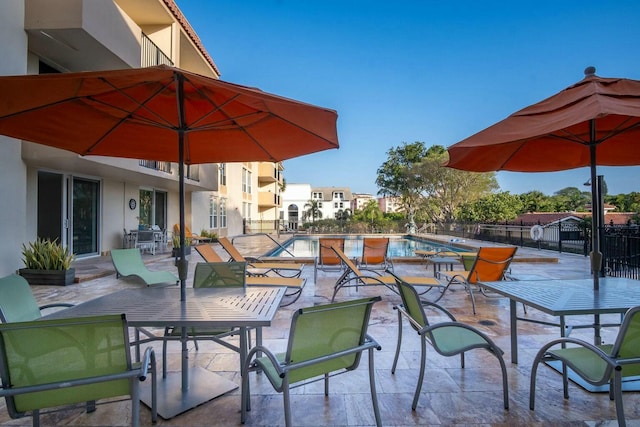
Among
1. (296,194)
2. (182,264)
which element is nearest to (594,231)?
(182,264)

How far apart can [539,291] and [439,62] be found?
24625 mm

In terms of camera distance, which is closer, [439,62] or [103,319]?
[103,319]

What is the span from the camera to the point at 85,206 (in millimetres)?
10352

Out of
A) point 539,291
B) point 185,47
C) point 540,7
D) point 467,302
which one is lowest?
point 467,302

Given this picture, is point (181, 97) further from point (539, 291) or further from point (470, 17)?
point (470, 17)

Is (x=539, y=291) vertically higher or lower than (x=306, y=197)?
lower

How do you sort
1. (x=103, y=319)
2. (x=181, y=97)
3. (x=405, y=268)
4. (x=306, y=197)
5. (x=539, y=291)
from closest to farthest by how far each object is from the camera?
(x=103, y=319), (x=181, y=97), (x=539, y=291), (x=405, y=268), (x=306, y=197)

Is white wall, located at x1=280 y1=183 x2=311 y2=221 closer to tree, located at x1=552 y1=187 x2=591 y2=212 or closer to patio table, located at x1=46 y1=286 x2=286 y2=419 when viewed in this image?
tree, located at x1=552 y1=187 x2=591 y2=212

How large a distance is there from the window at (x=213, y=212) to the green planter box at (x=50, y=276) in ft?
43.7

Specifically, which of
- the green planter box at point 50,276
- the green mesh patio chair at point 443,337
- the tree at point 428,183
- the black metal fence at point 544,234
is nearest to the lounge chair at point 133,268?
the green planter box at point 50,276

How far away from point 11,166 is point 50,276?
7.74ft

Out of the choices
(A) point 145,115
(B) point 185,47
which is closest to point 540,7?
(B) point 185,47

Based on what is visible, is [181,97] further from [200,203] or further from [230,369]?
[200,203]

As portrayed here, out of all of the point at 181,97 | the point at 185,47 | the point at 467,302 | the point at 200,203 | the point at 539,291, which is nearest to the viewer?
the point at 181,97
